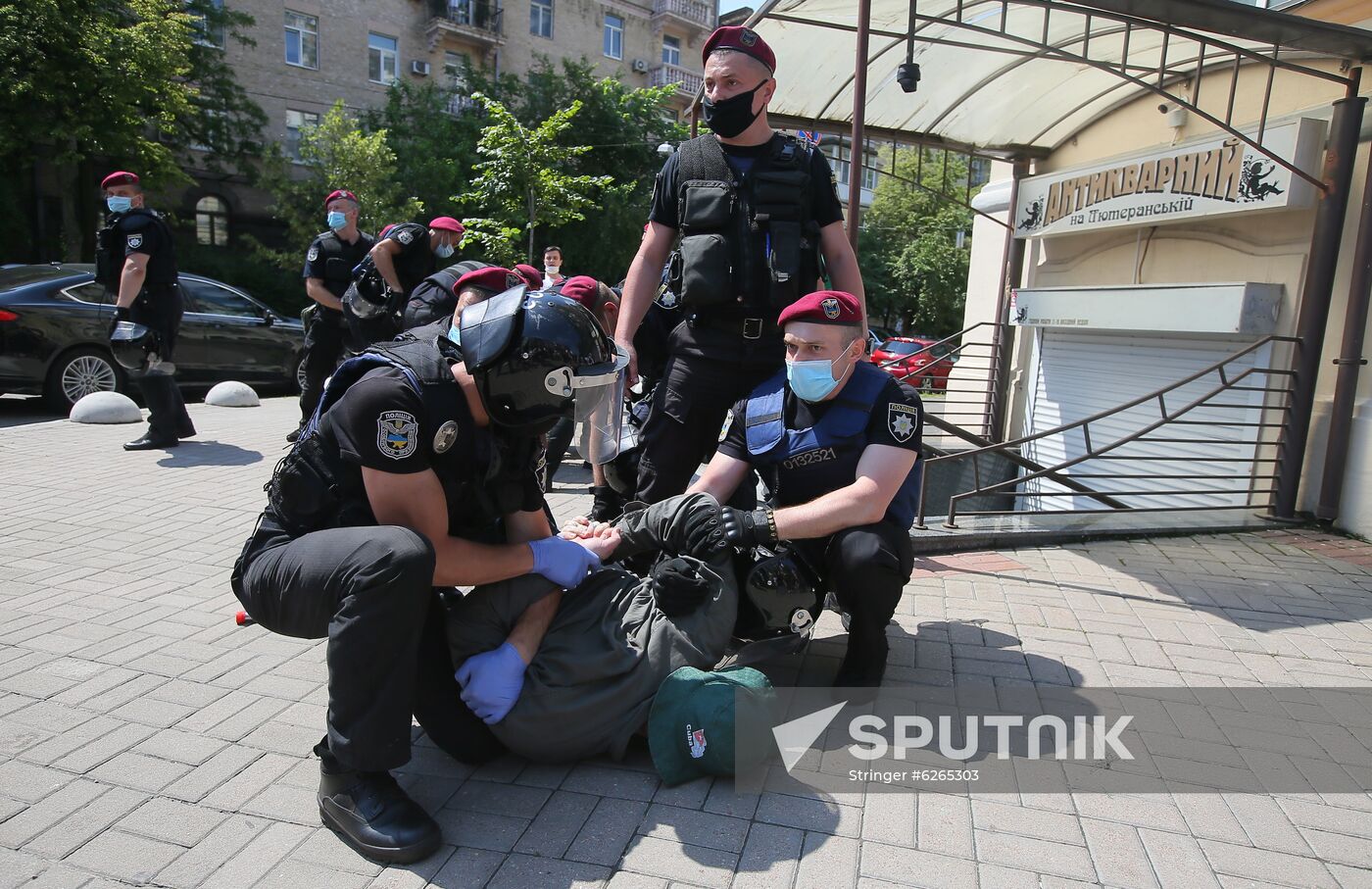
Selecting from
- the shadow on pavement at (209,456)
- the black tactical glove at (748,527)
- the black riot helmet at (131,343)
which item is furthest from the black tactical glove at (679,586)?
the black riot helmet at (131,343)

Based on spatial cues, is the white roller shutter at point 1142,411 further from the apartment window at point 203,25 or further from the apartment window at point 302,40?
the apartment window at point 302,40

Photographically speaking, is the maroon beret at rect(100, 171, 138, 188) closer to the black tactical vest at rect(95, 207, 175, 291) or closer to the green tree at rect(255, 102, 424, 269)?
the black tactical vest at rect(95, 207, 175, 291)

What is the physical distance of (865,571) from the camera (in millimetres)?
2762

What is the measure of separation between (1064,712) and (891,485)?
0.98 m

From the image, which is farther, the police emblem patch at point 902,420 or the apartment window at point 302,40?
the apartment window at point 302,40

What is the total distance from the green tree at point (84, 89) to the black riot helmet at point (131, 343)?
13298 millimetres

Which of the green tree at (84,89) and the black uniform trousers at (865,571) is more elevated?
the green tree at (84,89)

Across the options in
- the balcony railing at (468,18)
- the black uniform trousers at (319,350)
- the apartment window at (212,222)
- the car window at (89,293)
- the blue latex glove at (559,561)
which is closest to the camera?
the blue latex glove at (559,561)

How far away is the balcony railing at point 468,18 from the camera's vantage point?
90.7 ft

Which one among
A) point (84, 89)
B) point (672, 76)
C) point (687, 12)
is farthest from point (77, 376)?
point (687, 12)

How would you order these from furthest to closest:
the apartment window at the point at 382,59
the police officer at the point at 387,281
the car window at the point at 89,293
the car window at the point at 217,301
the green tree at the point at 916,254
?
the green tree at the point at 916,254 < the apartment window at the point at 382,59 < the car window at the point at 217,301 < the car window at the point at 89,293 < the police officer at the point at 387,281

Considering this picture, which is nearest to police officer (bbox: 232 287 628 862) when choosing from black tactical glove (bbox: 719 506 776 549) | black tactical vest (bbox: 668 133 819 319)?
black tactical glove (bbox: 719 506 776 549)

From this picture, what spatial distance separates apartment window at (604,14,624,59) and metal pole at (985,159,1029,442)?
2698 cm

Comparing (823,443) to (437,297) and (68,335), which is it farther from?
(68,335)
